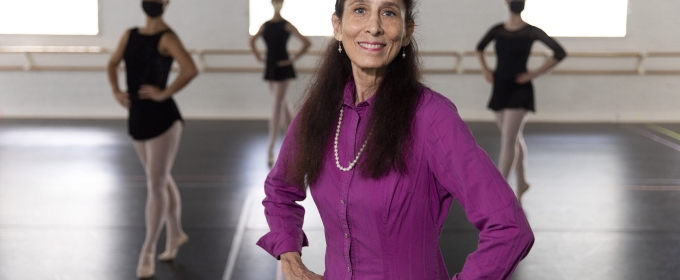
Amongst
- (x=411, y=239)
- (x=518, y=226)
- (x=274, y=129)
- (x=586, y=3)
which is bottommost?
(x=274, y=129)

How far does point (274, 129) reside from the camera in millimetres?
8117

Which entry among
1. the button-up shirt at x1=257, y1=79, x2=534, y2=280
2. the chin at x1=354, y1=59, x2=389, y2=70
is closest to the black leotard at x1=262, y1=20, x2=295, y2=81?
the button-up shirt at x1=257, y1=79, x2=534, y2=280

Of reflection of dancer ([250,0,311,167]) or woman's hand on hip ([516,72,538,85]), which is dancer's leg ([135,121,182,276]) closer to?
woman's hand on hip ([516,72,538,85])

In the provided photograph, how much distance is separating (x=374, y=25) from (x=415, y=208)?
0.37 metres

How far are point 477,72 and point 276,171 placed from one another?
10306 mm

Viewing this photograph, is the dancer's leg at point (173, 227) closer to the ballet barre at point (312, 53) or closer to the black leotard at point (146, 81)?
the black leotard at point (146, 81)

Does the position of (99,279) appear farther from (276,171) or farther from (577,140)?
(577,140)

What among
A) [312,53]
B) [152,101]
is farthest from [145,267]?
[312,53]

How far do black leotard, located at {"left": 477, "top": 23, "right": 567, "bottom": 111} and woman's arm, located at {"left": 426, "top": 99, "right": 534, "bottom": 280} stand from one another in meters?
4.68

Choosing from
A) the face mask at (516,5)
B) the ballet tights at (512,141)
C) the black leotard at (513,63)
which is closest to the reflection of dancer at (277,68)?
the black leotard at (513,63)

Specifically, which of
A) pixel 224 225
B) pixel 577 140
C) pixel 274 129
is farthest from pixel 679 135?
Answer: pixel 224 225

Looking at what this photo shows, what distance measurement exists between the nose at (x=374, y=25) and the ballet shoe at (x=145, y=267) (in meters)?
3.18

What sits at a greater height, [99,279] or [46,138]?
[99,279]

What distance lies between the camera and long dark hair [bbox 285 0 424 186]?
1.52 meters
